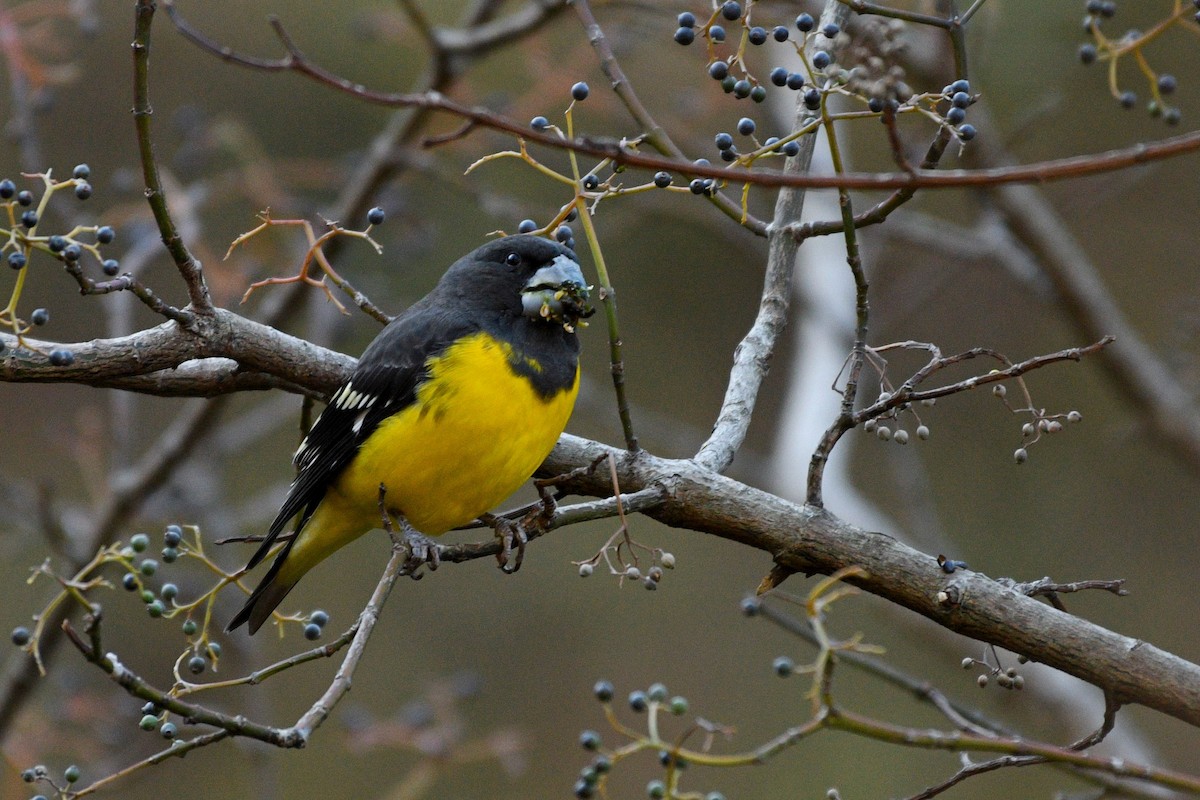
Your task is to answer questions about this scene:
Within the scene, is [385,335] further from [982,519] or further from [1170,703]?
Result: [982,519]

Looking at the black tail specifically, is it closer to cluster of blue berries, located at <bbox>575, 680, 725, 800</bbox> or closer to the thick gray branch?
the thick gray branch

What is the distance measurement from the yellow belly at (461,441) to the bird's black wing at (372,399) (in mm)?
38

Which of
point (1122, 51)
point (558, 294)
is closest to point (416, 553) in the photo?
point (558, 294)

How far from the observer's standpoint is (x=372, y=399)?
10.2 feet

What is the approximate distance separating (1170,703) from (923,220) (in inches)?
159

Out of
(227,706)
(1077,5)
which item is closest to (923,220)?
(1077,5)

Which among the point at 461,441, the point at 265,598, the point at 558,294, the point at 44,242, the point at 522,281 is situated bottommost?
the point at 44,242

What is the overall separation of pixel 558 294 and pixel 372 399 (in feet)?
1.81

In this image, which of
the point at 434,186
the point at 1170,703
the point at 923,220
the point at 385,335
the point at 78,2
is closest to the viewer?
the point at 1170,703

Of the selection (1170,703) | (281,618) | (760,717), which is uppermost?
(760,717)

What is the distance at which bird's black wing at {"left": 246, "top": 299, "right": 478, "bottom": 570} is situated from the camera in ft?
10.2

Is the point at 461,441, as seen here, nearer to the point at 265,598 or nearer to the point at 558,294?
the point at 558,294

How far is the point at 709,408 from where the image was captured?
8305 mm

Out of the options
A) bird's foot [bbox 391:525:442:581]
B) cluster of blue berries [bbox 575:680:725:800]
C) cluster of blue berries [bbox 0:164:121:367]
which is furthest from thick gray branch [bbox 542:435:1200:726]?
cluster of blue berries [bbox 0:164:121:367]
